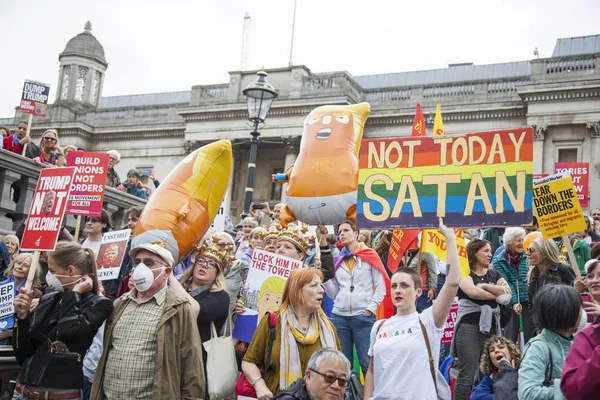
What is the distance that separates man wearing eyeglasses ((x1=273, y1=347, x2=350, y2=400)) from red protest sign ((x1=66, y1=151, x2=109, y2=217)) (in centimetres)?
593

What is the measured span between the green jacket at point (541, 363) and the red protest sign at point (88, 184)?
6922 millimetres

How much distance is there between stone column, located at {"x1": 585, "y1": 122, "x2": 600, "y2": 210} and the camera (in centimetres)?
2750

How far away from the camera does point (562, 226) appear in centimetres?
635

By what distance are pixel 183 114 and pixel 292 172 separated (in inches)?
1182

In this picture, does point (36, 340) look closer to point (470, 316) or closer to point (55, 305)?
point (55, 305)

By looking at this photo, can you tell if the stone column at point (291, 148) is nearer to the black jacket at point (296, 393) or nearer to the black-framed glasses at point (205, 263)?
the black-framed glasses at point (205, 263)

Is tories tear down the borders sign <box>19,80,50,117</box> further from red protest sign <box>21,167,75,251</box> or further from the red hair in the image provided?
the red hair

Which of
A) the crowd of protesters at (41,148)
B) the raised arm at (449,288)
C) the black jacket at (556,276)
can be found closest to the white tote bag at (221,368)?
the raised arm at (449,288)

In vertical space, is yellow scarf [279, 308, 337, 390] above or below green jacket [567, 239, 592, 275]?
below

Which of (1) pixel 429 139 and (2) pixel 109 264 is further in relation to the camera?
(2) pixel 109 264

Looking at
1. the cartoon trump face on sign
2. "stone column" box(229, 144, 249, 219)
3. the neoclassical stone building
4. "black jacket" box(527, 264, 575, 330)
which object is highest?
the neoclassical stone building

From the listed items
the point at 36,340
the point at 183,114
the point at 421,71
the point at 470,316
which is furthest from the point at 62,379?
the point at 421,71

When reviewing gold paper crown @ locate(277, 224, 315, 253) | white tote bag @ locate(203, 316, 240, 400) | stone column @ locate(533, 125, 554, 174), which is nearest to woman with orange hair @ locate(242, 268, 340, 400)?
white tote bag @ locate(203, 316, 240, 400)

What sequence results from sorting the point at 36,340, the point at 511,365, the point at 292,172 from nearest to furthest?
the point at 36,340, the point at 511,365, the point at 292,172
